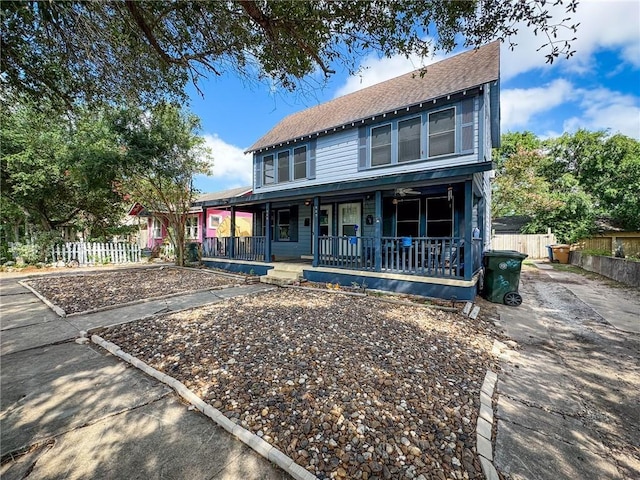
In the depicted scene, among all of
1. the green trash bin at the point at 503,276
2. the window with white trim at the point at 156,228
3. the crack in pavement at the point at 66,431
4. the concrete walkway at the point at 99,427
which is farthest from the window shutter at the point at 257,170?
the window with white trim at the point at 156,228

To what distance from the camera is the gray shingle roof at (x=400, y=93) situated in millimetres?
8016

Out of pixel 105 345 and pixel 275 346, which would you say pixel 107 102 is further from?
pixel 275 346

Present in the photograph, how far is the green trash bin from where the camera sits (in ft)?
21.8

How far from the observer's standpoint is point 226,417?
2.37 m

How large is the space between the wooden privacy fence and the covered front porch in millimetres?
13423

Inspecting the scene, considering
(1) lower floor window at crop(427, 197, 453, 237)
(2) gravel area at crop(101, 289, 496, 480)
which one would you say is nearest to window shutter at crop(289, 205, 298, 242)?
(1) lower floor window at crop(427, 197, 453, 237)

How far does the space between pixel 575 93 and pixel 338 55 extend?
31578 mm

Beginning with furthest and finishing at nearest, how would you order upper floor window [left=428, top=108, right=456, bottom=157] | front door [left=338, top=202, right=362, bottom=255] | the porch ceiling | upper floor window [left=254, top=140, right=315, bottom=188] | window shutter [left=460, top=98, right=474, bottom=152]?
1. upper floor window [left=254, top=140, right=315, bottom=188]
2. front door [left=338, top=202, right=362, bottom=255]
3. upper floor window [left=428, top=108, right=456, bottom=157]
4. window shutter [left=460, top=98, right=474, bottom=152]
5. the porch ceiling

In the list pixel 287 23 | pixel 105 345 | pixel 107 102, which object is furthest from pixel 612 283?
pixel 107 102

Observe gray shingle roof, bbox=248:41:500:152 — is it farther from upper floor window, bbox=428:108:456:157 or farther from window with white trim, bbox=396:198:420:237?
window with white trim, bbox=396:198:420:237

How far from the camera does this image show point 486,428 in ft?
7.82

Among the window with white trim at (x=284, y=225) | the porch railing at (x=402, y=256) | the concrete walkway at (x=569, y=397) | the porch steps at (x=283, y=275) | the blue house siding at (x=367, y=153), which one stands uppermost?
the blue house siding at (x=367, y=153)

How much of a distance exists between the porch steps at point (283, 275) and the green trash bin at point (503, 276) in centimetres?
518

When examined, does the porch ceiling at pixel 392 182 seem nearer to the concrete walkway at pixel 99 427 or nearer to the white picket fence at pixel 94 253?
the concrete walkway at pixel 99 427
